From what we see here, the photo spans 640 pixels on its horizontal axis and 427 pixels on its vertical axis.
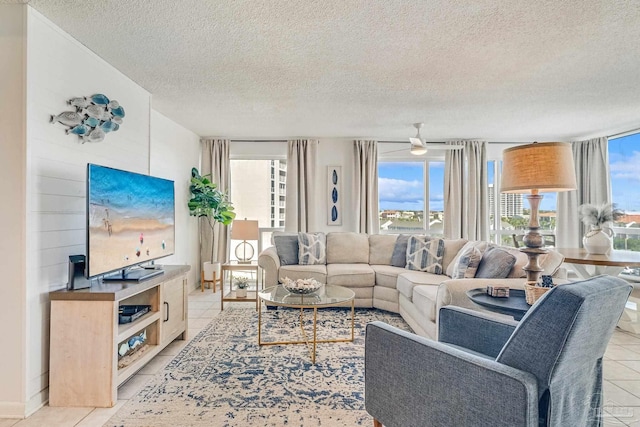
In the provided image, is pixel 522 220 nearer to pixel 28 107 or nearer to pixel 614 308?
pixel 614 308

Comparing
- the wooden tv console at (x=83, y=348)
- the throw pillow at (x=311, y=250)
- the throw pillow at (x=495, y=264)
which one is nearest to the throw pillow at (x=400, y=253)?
the throw pillow at (x=311, y=250)

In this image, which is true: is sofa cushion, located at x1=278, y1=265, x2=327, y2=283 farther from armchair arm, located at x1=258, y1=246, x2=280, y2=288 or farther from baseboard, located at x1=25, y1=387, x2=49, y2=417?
baseboard, located at x1=25, y1=387, x2=49, y2=417

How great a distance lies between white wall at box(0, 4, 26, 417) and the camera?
1.97m

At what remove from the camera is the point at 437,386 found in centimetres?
132

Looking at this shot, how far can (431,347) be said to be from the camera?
1.37 m

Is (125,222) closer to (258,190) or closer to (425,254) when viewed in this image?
(425,254)

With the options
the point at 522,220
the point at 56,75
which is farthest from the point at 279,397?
the point at 522,220

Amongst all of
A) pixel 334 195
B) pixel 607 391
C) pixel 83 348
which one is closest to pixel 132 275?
pixel 83 348

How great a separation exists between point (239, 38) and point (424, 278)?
2826mm

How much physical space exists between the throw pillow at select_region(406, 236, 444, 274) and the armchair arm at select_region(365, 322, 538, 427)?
259cm

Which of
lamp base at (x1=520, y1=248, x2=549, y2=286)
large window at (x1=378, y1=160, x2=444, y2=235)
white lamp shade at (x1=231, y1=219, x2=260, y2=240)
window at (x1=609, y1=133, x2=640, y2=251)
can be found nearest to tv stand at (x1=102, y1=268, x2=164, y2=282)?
white lamp shade at (x1=231, y1=219, x2=260, y2=240)

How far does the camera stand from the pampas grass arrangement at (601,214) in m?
3.73

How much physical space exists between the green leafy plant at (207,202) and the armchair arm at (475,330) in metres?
3.80

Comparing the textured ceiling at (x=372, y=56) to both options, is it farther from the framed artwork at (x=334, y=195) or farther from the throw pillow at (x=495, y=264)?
the throw pillow at (x=495, y=264)
